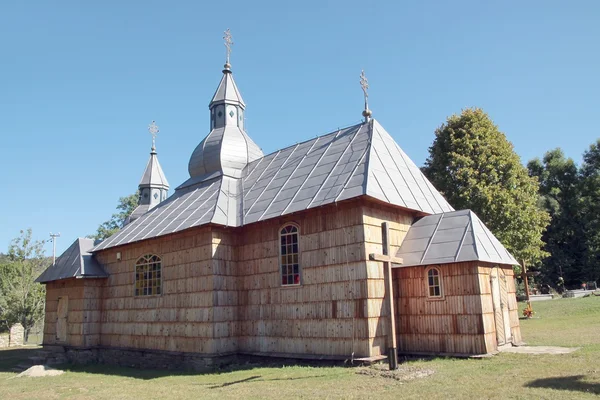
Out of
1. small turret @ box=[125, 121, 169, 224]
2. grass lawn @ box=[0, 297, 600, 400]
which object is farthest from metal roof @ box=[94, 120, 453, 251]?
small turret @ box=[125, 121, 169, 224]

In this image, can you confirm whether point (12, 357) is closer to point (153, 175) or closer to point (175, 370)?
point (175, 370)

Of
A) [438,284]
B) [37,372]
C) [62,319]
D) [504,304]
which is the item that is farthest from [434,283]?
[62,319]

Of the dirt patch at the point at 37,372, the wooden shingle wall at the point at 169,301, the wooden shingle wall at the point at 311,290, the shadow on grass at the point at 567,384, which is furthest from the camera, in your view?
the dirt patch at the point at 37,372

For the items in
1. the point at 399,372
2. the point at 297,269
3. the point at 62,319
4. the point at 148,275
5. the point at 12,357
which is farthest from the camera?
the point at 12,357

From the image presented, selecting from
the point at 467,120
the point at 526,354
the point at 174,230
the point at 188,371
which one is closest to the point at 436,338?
the point at 526,354

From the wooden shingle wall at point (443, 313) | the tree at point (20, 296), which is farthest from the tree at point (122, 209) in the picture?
the wooden shingle wall at point (443, 313)

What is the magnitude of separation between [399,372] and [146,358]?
38.2ft

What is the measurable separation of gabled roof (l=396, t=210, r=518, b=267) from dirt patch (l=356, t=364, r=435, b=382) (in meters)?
3.36

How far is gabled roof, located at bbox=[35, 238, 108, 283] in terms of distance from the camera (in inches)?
869

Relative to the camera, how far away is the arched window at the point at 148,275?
63.7ft

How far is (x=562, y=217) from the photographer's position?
47.1 metres

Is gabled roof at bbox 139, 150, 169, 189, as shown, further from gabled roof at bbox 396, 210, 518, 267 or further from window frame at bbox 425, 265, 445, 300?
window frame at bbox 425, 265, 445, 300

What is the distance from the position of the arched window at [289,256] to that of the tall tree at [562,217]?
124 feet

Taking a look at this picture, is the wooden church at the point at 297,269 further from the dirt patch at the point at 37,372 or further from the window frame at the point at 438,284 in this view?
the dirt patch at the point at 37,372
